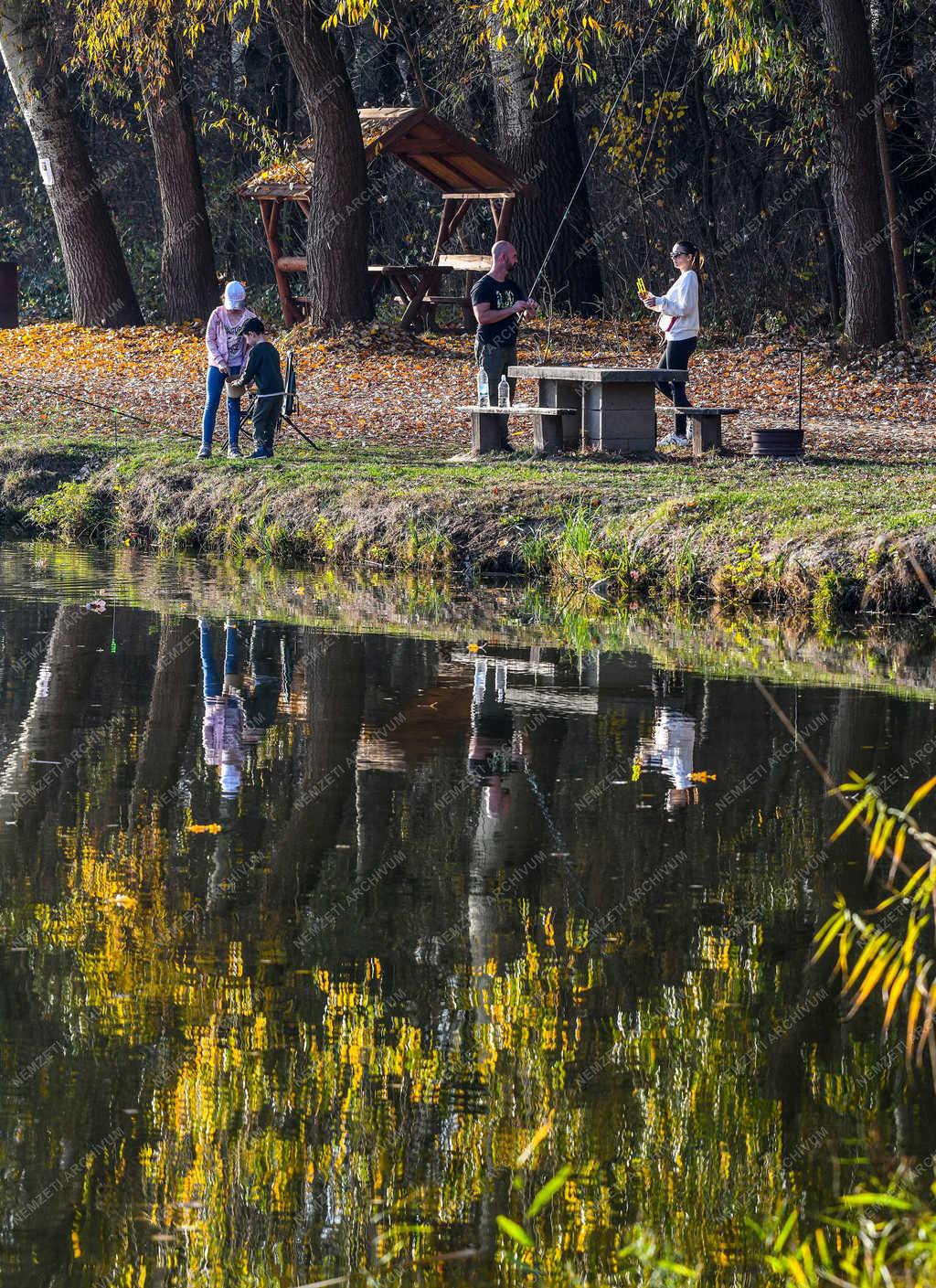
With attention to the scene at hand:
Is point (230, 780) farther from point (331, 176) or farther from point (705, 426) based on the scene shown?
point (331, 176)

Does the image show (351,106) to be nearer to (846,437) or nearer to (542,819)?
(846,437)

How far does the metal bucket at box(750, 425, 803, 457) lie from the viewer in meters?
17.4

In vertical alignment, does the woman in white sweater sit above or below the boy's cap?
above

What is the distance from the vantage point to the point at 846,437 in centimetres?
1942

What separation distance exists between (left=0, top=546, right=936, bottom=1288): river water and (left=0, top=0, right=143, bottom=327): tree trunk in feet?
58.4

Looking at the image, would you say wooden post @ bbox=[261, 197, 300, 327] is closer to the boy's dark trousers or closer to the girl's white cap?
the boy's dark trousers

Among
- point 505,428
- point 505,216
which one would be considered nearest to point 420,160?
point 505,216

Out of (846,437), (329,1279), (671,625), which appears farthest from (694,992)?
(846,437)

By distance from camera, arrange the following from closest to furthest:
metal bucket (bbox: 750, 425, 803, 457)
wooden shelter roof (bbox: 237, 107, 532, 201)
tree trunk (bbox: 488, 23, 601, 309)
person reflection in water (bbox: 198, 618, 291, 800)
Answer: person reflection in water (bbox: 198, 618, 291, 800) < metal bucket (bbox: 750, 425, 803, 457) < wooden shelter roof (bbox: 237, 107, 532, 201) < tree trunk (bbox: 488, 23, 601, 309)

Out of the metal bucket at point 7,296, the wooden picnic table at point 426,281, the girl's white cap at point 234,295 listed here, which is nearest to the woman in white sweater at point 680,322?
the girl's white cap at point 234,295

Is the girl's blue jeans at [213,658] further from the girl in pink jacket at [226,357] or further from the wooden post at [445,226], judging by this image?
the wooden post at [445,226]

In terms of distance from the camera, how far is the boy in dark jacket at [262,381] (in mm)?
17922

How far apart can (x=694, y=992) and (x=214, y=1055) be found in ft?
5.12

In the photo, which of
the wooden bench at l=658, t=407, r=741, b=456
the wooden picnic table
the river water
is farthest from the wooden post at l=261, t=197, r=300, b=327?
the river water
